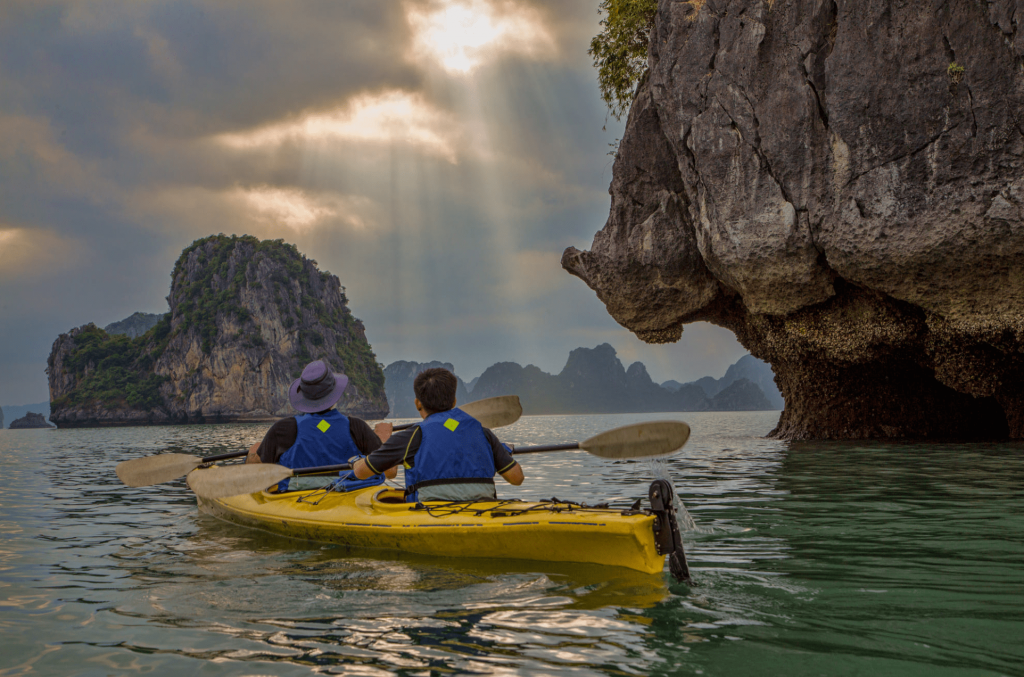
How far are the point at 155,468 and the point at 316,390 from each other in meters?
2.22

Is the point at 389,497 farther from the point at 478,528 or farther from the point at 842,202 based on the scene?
the point at 842,202

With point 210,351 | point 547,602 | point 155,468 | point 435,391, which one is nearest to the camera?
point 547,602

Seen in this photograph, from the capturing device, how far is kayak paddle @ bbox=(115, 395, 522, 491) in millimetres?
7043

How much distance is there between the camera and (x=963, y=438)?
55.6 feet

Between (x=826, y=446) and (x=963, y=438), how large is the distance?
12.9 feet

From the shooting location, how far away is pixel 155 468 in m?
7.32

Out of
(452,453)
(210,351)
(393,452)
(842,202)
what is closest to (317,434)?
(393,452)

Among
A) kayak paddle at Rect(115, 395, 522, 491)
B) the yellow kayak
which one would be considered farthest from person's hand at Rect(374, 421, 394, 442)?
the yellow kayak

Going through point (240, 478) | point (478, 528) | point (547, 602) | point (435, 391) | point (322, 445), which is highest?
point (435, 391)

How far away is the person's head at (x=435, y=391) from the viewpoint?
206 inches

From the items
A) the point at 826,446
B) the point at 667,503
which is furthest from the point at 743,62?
the point at 667,503

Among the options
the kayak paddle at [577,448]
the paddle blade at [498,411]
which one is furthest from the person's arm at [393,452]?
the paddle blade at [498,411]

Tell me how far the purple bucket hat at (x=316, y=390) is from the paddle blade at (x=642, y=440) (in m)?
2.40

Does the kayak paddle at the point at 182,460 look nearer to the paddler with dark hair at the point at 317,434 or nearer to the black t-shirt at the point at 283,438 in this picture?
the black t-shirt at the point at 283,438
